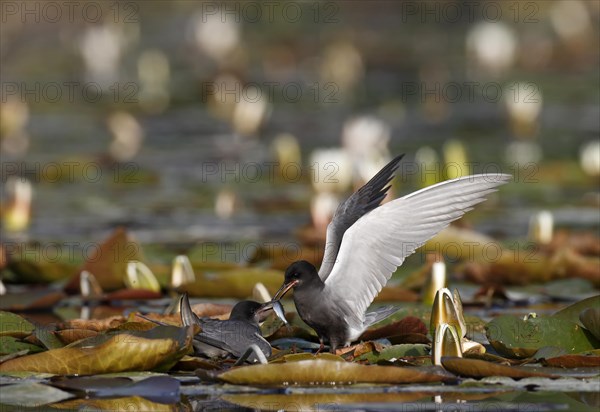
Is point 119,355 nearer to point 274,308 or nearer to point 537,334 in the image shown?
point 274,308

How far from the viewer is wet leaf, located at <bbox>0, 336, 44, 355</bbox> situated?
4.84 m

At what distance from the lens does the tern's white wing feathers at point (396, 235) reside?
189 inches

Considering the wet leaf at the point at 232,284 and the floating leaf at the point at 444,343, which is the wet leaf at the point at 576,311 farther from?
the wet leaf at the point at 232,284

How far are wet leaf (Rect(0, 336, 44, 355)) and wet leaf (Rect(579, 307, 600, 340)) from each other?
215 cm

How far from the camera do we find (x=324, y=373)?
427 cm

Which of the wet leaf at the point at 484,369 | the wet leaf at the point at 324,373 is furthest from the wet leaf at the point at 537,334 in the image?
the wet leaf at the point at 324,373

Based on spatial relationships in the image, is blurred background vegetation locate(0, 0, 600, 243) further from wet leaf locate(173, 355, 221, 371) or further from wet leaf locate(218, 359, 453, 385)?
wet leaf locate(218, 359, 453, 385)

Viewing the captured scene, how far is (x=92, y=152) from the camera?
13305 millimetres

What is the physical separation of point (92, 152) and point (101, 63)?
840cm

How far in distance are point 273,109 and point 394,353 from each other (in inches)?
508

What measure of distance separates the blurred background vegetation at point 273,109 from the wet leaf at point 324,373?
385 centimetres

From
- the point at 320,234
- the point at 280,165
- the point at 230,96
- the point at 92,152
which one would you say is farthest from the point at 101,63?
the point at 320,234

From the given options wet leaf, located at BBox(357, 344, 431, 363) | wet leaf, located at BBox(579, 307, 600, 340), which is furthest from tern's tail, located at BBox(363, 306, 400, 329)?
wet leaf, located at BBox(579, 307, 600, 340)

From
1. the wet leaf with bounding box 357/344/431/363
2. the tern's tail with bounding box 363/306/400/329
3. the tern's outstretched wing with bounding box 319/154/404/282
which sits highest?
the tern's outstretched wing with bounding box 319/154/404/282
